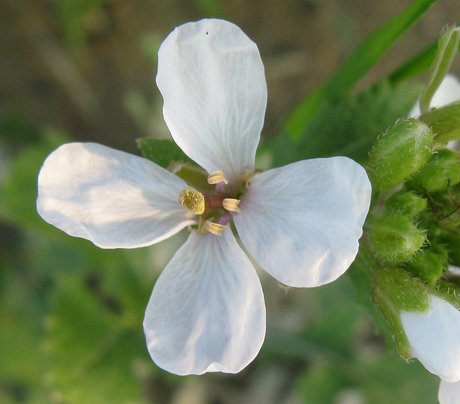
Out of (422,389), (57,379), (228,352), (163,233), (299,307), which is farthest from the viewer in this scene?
(299,307)

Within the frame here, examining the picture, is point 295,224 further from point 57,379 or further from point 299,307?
point 299,307

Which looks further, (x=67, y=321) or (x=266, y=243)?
(x=67, y=321)

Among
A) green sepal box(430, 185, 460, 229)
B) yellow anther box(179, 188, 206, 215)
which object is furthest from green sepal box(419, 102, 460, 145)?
yellow anther box(179, 188, 206, 215)

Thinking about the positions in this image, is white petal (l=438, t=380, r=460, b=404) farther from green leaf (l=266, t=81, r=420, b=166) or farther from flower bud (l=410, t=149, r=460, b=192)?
green leaf (l=266, t=81, r=420, b=166)

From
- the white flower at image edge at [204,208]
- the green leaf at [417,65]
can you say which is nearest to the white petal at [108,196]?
the white flower at image edge at [204,208]

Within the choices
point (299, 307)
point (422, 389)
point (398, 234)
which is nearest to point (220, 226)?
point (398, 234)

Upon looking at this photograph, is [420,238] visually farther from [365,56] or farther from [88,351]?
[88,351]
